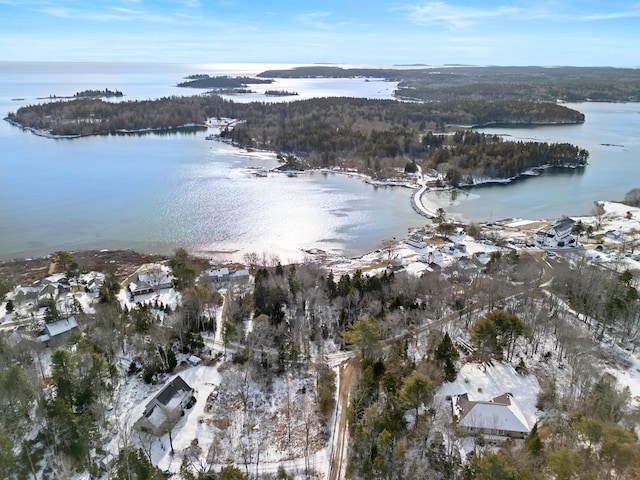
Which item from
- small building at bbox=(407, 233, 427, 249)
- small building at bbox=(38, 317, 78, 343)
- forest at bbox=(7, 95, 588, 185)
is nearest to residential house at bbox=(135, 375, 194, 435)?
small building at bbox=(38, 317, 78, 343)

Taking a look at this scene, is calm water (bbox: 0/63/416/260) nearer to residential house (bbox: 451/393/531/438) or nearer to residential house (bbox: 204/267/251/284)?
residential house (bbox: 204/267/251/284)

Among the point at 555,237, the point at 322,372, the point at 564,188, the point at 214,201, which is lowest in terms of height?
the point at 322,372

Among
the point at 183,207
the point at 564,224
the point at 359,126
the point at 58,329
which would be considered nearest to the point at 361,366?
the point at 58,329

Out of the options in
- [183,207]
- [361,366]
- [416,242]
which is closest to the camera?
[361,366]

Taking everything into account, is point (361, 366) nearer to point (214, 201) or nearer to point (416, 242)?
point (416, 242)

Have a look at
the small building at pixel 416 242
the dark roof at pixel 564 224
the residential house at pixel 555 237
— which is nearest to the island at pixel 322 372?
the small building at pixel 416 242

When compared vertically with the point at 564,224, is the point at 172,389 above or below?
below
